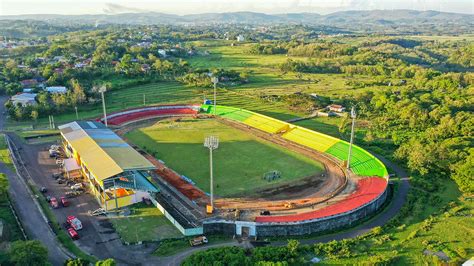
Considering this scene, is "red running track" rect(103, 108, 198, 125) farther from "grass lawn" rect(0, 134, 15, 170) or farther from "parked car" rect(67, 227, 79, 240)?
"parked car" rect(67, 227, 79, 240)

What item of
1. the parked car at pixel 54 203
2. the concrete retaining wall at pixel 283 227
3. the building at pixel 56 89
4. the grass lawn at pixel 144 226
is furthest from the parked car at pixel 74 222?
the building at pixel 56 89

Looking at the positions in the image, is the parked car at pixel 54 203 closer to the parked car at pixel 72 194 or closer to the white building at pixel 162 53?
the parked car at pixel 72 194

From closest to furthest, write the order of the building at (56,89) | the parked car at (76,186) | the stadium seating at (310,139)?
1. the parked car at (76,186)
2. the stadium seating at (310,139)
3. the building at (56,89)

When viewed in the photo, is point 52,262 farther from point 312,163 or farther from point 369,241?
point 312,163

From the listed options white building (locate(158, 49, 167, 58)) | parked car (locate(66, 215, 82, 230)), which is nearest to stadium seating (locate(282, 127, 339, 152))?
parked car (locate(66, 215, 82, 230))

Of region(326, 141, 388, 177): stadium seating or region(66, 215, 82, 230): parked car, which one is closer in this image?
region(66, 215, 82, 230): parked car

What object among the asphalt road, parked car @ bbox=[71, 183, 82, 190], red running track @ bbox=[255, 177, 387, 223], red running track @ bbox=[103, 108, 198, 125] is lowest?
the asphalt road

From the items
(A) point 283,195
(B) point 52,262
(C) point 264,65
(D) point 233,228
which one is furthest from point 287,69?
(B) point 52,262
